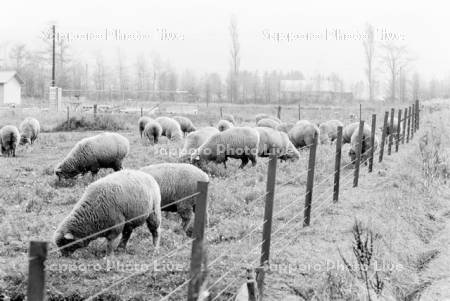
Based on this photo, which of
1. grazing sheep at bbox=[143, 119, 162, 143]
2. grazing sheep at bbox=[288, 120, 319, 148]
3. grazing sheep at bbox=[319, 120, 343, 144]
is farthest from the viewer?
grazing sheep at bbox=[143, 119, 162, 143]

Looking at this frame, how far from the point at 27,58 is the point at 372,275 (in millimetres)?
98286

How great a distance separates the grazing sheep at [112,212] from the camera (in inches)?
297

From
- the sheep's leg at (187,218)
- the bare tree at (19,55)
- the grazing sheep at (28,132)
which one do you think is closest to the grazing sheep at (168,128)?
the grazing sheep at (28,132)

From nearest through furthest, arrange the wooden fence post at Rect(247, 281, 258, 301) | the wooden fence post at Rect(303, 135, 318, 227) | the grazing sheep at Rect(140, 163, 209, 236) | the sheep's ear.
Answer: the wooden fence post at Rect(247, 281, 258, 301) → the sheep's ear → the wooden fence post at Rect(303, 135, 318, 227) → the grazing sheep at Rect(140, 163, 209, 236)

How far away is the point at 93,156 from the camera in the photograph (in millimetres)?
13789

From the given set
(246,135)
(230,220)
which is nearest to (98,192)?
(230,220)

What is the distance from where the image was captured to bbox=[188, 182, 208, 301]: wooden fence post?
4.08m

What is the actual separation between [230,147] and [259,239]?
671 centimetres

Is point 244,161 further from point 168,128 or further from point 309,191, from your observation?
point 168,128

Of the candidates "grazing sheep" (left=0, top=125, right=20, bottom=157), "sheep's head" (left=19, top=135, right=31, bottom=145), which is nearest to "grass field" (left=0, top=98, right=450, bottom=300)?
"grazing sheep" (left=0, top=125, right=20, bottom=157)

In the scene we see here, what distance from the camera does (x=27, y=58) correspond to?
97.4m

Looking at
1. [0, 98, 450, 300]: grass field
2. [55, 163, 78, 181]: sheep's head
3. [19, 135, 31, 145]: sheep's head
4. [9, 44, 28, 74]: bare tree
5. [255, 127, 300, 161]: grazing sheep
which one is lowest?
[0, 98, 450, 300]: grass field

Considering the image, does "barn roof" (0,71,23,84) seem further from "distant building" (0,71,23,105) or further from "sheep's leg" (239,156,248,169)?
"sheep's leg" (239,156,248,169)

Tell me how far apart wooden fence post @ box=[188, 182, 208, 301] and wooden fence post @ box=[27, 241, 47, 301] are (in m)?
1.28
